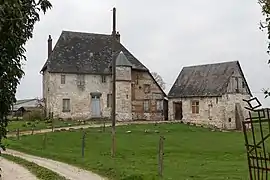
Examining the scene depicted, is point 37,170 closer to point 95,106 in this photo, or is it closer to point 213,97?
point 95,106

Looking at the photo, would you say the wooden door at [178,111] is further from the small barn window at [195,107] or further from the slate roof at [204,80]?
the small barn window at [195,107]

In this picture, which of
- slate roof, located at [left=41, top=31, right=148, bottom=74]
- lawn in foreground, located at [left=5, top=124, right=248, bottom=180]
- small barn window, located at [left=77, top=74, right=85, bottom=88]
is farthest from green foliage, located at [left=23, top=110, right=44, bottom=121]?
lawn in foreground, located at [left=5, top=124, right=248, bottom=180]

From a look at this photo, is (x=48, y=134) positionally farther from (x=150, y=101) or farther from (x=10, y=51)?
(x=10, y=51)

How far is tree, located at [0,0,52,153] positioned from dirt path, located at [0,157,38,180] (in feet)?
28.3

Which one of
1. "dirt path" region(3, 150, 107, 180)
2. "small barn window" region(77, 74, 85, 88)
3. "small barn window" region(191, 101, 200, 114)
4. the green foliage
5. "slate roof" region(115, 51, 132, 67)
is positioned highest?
"slate roof" region(115, 51, 132, 67)

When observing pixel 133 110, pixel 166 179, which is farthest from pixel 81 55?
pixel 166 179

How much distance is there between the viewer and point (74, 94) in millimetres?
55875

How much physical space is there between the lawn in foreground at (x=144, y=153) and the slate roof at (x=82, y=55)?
12.9 metres

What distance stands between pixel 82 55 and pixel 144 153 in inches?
1176

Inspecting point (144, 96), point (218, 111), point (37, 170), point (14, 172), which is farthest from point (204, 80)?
point (14, 172)

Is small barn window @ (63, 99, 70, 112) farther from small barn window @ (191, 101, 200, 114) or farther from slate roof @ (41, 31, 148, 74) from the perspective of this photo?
small barn window @ (191, 101, 200, 114)

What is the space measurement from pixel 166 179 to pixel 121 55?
4065cm

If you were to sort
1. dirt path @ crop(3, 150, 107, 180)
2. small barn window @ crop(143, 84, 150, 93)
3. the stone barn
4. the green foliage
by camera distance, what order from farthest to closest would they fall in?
small barn window @ crop(143, 84, 150, 93) → the stone barn → the green foliage → dirt path @ crop(3, 150, 107, 180)

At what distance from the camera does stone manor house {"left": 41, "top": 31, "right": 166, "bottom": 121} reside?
181ft
